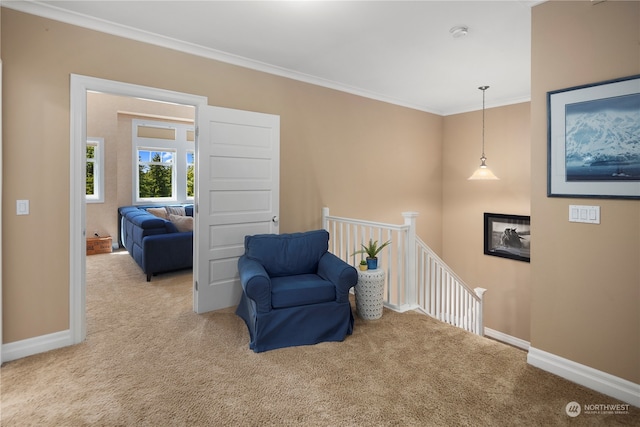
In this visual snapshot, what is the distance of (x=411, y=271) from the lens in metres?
3.47

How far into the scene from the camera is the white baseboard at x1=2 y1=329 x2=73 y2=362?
2.52m

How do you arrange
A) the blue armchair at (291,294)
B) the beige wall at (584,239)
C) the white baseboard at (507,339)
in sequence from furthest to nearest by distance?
the white baseboard at (507,339)
the blue armchair at (291,294)
the beige wall at (584,239)

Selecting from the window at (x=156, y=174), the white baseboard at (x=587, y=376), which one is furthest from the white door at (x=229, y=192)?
the window at (x=156, y=174)

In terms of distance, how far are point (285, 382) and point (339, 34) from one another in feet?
9.11

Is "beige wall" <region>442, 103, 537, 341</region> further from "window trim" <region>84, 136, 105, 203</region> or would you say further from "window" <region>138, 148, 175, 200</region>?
"window trim" <region>84, 136, 105, 203</region>

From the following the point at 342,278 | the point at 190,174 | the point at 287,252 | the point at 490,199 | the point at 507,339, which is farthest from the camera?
the point at 190,174

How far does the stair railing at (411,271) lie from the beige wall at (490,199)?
882mm

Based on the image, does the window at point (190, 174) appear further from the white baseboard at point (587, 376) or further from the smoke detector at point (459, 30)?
the white baseboard at point (587, 376)

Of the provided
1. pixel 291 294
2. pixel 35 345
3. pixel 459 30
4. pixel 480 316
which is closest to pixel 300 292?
pixel 291 294

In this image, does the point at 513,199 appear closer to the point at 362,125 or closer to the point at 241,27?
the point at 362,125

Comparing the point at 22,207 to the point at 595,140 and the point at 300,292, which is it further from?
the point at 595,140

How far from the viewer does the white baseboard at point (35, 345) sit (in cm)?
252

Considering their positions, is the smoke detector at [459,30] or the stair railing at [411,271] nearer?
the smoke detector at [459,30]

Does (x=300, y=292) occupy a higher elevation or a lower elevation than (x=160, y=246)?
lower
